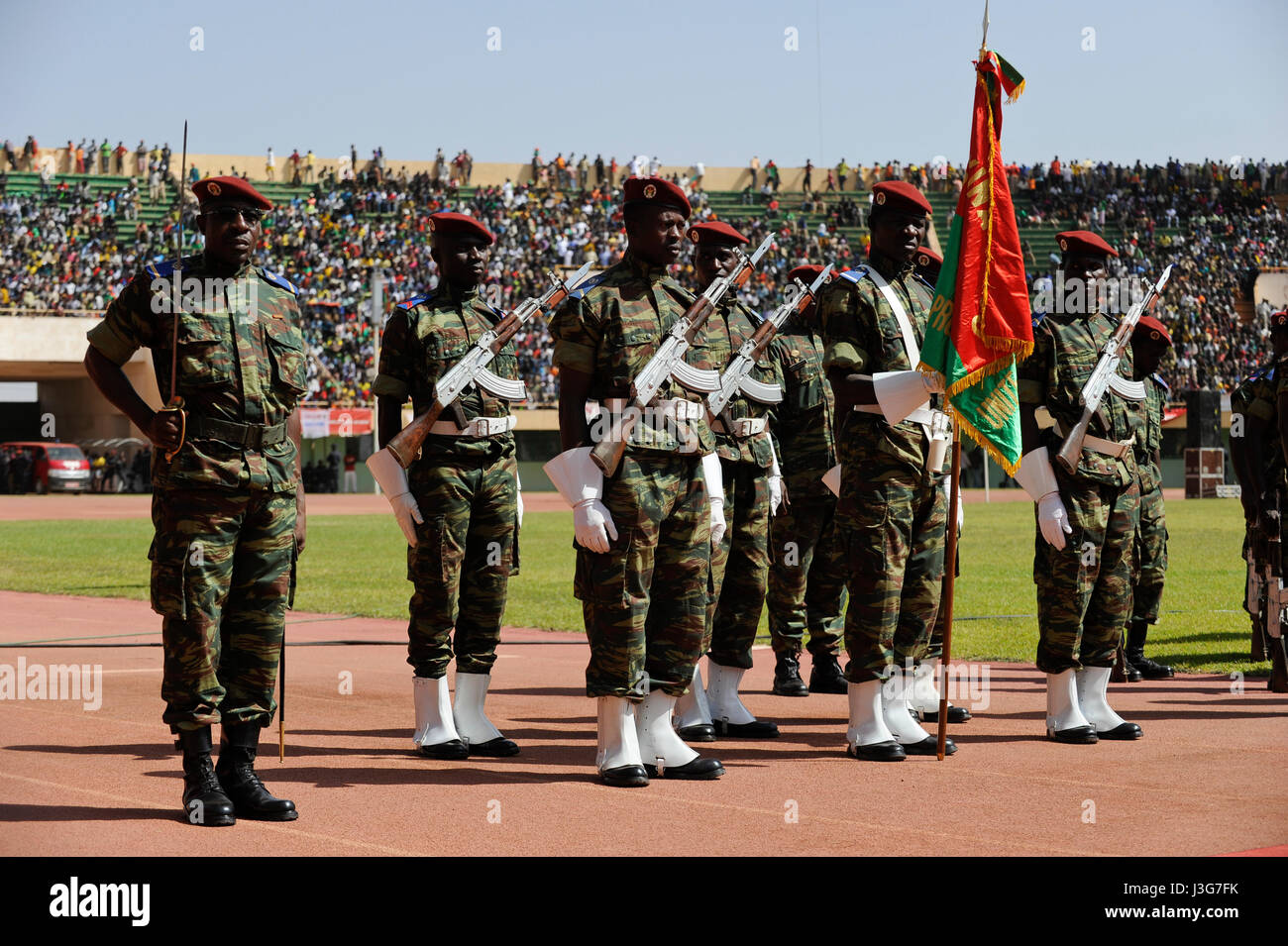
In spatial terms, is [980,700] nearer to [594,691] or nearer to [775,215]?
[594,691]

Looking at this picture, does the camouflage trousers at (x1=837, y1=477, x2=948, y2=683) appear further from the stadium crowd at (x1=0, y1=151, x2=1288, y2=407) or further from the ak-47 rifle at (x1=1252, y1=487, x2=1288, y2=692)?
the stadium crowd at (x1=0, y1=151, x2=1288, y2=407)

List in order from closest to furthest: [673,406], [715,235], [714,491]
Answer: [673,406]
[714,491]
[715,235]

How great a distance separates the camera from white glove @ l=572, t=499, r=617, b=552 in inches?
252

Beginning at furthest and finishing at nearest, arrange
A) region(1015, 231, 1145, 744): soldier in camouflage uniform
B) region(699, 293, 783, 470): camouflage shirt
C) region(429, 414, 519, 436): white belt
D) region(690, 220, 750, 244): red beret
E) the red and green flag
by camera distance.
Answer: region(690, 220, 750, 244): red beret, region(699, 293, 783, 470): camouflage shirt, region(1015, 231, 1145, 744): soldier in camouflage uniform, region(429, 414, 519, 436): white belt, the red and green flag

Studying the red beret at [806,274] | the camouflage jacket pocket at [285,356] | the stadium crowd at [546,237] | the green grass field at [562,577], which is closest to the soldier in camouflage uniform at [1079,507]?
the red beret at [806,274]

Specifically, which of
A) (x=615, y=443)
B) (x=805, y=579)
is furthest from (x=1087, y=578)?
(x=615, y=443)

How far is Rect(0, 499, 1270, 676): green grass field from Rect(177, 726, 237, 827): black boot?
6854 mm

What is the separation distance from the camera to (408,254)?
158 ft

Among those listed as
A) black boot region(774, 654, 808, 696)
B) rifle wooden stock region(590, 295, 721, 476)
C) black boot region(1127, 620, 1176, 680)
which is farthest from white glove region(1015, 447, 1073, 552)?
black boot region(1127, 620, 1176, 680)

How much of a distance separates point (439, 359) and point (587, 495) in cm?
149

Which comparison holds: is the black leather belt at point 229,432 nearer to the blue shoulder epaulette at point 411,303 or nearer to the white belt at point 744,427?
the blue shoulder epaulette at point 411,303

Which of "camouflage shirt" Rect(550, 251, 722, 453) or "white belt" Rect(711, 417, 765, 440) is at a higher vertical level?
"camouflage shirt" Rect(550, 251, 722, 453)

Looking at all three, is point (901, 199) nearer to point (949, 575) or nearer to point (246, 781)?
point (949, 575)

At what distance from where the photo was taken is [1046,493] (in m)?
7.71
